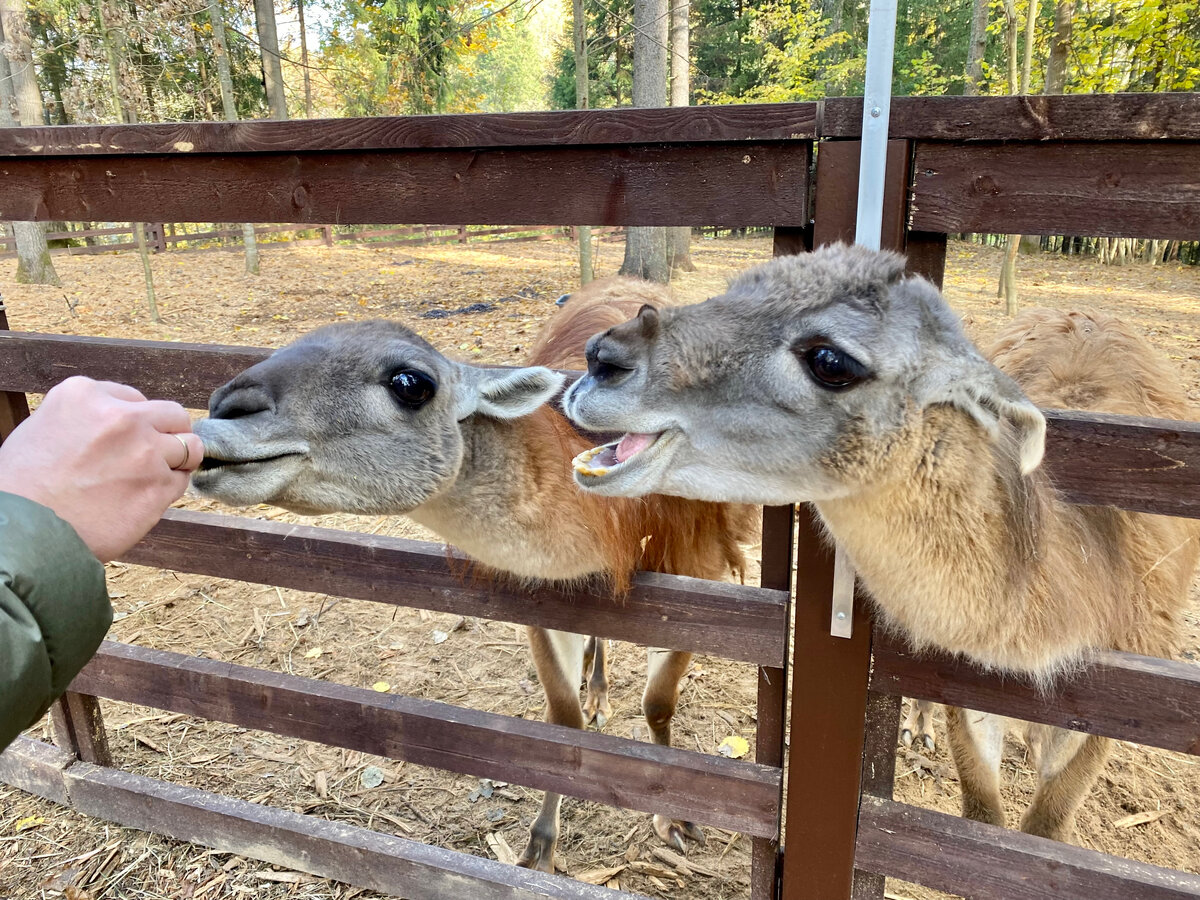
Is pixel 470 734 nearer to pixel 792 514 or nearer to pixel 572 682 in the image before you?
pixel 572 682

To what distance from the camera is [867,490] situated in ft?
5.86

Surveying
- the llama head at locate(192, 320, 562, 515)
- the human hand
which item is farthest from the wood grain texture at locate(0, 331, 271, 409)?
the human hand

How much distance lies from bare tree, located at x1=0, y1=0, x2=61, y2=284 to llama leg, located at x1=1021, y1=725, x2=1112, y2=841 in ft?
48.2

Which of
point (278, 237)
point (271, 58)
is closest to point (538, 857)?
point (271, 58)

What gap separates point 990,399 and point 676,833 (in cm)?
243

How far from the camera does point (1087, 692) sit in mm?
1953

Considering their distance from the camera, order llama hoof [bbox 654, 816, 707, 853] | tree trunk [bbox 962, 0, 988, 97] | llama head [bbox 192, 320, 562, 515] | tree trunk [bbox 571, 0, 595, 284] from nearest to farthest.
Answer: llama head [bbox 192, 320, 562, 515] < llama hoof [bbox 654, 816, 707, 853] < tree trunk [bbox 571, 0, 595, 284] < tree trunk [bbox 962, 0, 988, 97]

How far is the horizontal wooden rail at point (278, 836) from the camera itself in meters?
2.74

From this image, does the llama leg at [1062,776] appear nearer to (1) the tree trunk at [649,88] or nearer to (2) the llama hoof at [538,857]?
(2) the llama hoof at [538,857]

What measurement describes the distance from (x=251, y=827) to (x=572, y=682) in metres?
1.37

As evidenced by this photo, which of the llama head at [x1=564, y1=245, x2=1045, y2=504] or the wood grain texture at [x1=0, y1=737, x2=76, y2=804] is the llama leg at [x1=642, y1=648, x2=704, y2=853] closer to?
the llama head at [x1=564, y1=245, x2=1045, y2=504]

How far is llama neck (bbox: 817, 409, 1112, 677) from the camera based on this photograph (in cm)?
178

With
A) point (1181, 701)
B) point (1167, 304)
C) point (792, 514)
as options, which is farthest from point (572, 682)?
point (1167, 304)

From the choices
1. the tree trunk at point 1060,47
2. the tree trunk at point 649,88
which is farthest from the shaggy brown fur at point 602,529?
the tree trunk at point 1060,47
